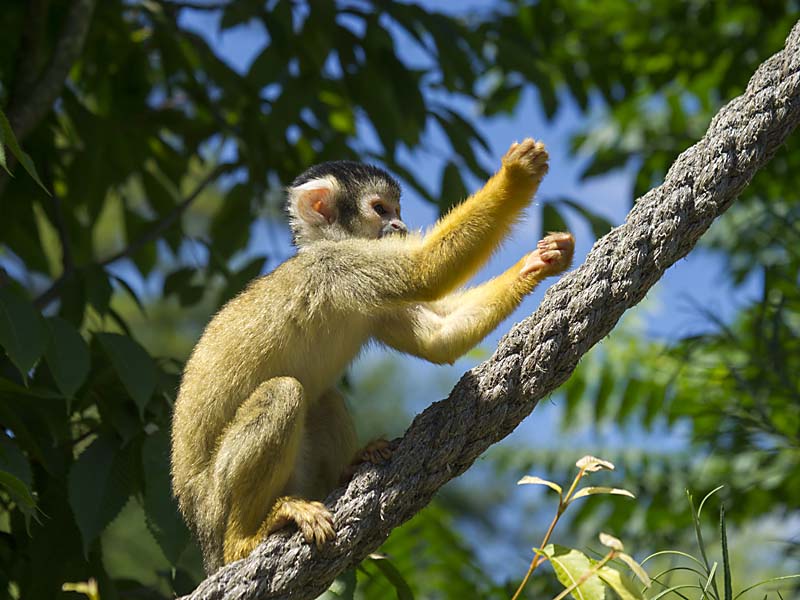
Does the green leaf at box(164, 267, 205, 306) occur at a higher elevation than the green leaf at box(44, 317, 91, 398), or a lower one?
higher

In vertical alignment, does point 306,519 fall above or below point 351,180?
below

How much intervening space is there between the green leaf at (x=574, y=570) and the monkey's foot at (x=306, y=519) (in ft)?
2.78

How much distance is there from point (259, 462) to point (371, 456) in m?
0.46

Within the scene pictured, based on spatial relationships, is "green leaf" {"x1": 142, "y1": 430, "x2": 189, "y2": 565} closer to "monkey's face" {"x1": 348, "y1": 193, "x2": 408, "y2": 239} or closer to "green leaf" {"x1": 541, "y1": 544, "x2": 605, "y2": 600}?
"monkey's face" {"x1": 348, "y1": 193, "x2": 408, "y2": 239}

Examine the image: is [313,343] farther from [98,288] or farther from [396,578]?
[98,288]

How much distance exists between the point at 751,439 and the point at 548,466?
2494 millimetres

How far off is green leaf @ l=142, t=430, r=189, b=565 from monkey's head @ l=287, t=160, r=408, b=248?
150 centimetres

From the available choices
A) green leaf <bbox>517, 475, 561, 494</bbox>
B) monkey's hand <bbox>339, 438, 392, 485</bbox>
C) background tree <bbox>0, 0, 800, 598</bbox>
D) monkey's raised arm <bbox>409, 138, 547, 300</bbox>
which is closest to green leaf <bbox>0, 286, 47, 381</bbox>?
background tree <bbox>0, 0, 800, 598</bbox>

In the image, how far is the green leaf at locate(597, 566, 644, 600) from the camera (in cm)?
273

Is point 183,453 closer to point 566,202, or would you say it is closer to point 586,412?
point 566,202

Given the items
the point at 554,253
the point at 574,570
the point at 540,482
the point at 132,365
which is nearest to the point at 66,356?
the point at 132,365

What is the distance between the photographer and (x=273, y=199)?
7.08 metres

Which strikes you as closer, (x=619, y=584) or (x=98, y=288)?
(x=619, y=584)

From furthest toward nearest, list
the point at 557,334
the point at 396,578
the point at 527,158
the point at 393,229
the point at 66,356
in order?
the point at 393,229
the point at 396,578
the point at 66,356
the point at 527,158
the point at 557,334
